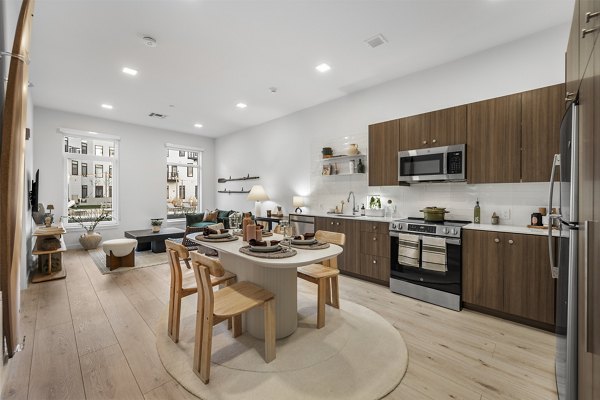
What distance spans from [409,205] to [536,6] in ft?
8.30

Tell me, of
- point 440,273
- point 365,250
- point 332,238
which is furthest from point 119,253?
point 440,273

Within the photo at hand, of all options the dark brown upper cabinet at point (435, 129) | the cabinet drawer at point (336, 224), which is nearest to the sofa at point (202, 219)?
the cabinet drawer at point (336, 224)

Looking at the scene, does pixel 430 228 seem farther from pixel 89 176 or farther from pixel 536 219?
pixel 89 176

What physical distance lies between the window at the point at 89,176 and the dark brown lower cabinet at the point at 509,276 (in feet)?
24.8

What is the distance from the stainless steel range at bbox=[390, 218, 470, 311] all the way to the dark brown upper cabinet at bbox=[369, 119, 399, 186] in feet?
2.55

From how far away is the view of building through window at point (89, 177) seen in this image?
621cm

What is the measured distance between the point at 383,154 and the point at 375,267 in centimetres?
166

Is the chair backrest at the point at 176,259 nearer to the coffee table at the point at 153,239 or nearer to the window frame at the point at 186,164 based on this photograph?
the coffee table at the point at 153,239

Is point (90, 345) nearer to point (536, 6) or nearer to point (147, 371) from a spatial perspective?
point (147, 371)

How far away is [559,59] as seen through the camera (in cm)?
285

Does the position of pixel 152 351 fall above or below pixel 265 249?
below

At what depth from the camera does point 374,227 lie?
12.4 feet

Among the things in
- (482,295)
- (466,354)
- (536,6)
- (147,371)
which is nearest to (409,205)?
(482,295)

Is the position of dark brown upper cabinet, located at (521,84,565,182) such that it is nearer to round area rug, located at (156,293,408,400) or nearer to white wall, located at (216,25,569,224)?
white wall, located at (216,25,569,224)
